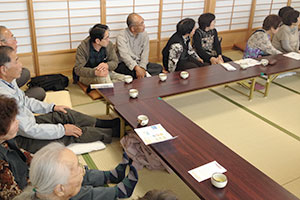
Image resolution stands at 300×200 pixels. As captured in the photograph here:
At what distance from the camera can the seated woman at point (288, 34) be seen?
17.3 feet

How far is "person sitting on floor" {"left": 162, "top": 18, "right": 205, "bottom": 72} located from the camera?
4537 millimetres

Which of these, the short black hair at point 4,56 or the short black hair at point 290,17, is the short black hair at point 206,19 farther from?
the short black hair at point 4,56

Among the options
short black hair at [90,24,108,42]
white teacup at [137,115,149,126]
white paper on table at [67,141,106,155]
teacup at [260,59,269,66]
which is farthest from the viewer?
teacup at [260,59,269,66]

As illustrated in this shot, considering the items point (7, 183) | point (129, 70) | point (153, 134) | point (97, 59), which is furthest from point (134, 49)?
point (7, 183)

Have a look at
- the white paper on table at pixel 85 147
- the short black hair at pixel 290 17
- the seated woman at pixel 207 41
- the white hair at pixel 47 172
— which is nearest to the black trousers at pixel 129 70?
the seated woman at pixel 207 41

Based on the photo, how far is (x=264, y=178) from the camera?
7.27 feet

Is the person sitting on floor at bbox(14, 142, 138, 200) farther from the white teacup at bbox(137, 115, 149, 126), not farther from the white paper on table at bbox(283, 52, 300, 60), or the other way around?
the white paper on table at bbox(283, 52, 300, 60)

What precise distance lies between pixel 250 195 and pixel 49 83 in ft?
10.6

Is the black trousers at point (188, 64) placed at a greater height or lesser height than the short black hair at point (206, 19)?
lesser

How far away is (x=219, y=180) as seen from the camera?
6.96 feet

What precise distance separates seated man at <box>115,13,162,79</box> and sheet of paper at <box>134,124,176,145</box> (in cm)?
188

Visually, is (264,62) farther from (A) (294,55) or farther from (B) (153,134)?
(B) (153,134)

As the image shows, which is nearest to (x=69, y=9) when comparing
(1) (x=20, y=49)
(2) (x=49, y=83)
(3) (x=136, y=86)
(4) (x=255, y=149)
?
(1) (x=20, y=49)

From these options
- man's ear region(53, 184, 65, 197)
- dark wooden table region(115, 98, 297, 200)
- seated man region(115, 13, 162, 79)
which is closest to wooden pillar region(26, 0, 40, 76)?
seated man region(115, 13, 162, 79)
